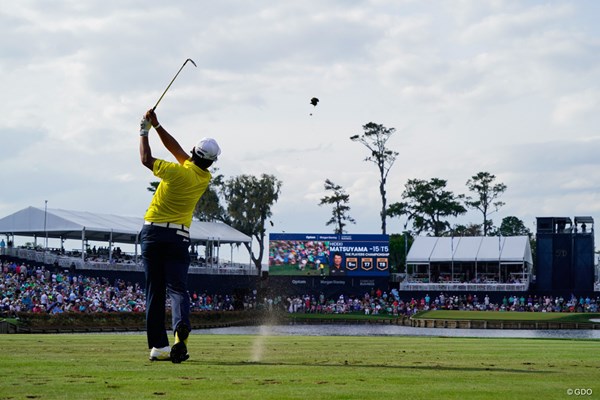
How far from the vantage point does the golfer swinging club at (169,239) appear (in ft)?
41.4

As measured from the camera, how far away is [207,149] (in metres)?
12.7

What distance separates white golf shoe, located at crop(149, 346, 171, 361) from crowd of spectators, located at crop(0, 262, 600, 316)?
41535mm

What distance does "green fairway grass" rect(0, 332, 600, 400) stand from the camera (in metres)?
9.35

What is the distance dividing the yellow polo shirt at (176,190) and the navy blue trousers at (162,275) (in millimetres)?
195

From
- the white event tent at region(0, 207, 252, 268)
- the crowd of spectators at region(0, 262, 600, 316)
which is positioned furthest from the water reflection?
the white event tent at region(0, 207, 252, 268)

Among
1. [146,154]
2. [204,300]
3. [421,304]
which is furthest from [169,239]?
[421,304]

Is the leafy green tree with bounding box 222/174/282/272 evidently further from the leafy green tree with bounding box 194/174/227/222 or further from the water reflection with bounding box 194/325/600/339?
the water reflection with bounding box 194/325/600/339

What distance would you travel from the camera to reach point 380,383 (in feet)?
33.6

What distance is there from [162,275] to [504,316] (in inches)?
2650

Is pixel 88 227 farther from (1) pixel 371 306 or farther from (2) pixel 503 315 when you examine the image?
(2) pixel 503 315

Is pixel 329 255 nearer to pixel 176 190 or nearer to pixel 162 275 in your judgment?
pixel 162 275

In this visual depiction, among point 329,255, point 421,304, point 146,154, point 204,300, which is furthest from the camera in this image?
point 329,255

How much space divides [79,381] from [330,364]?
3758 mm

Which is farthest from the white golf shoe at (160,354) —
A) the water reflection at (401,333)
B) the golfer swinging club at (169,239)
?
the water reflection at (401,333)
